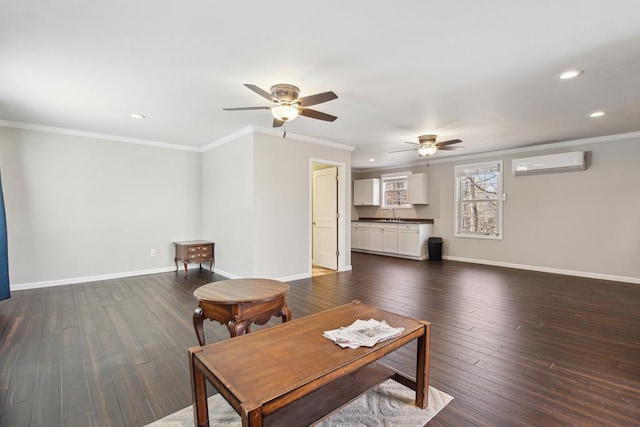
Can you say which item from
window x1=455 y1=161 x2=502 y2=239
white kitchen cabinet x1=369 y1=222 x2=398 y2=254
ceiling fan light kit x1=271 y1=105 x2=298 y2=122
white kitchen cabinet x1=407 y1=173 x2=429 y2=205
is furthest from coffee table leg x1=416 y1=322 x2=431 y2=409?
white kitchen cabinet x1=407 y1=173 x2=429 y2=205

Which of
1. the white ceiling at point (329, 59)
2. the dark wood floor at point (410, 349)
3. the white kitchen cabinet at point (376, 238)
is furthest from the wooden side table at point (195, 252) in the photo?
the white kitchen cabinet at point (376, 238)

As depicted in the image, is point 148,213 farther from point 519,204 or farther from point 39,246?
point 519,204

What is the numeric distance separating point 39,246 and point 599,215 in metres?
9.22

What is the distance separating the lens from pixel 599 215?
5238 mm

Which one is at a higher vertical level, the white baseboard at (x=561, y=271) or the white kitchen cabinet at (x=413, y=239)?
the white kitchen cabinet at (x=413, y=239)

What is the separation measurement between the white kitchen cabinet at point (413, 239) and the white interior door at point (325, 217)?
7.56ft

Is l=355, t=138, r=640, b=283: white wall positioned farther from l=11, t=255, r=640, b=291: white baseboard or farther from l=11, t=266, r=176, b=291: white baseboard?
l=11, t=266, r=176, b=291: white baseboard

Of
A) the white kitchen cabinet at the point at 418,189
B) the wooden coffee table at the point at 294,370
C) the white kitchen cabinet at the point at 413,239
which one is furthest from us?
the white kitchen cabinet at the point at 418,189

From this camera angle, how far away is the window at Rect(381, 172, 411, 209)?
8328 mm

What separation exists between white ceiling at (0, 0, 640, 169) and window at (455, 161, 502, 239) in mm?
2298

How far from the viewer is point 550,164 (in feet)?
18.3

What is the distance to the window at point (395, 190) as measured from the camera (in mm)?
8328

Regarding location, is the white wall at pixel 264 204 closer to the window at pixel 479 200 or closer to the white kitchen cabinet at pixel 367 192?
the white kitchen cabinet at pixel 367 192

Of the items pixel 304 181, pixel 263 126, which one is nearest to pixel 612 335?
pixel 304 181
